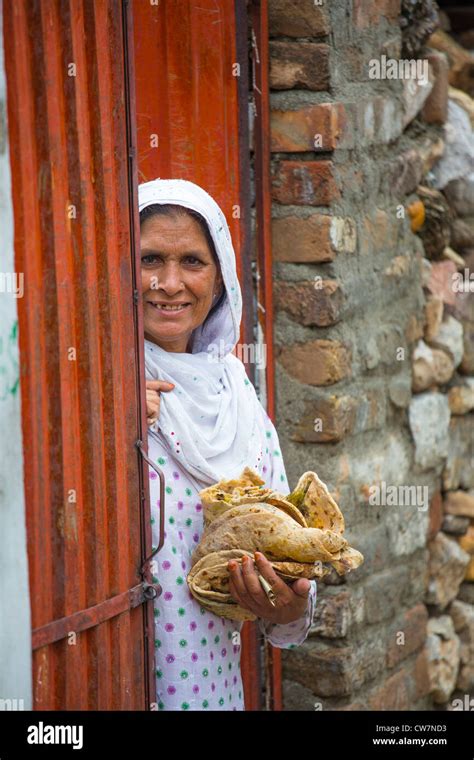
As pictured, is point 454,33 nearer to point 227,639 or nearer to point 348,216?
point 348,216

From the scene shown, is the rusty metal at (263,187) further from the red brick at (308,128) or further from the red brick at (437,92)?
the red brick at (437,92)

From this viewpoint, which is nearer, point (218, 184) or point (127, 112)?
point (127, 112)

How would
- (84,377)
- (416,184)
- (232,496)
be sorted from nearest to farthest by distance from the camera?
(84,377), (232,496), (416,184)

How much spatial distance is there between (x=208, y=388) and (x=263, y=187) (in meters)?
0.82

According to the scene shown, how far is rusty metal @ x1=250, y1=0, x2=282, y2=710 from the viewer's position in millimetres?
3377

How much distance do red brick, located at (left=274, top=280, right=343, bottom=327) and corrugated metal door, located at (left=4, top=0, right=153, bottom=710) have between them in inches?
39.5

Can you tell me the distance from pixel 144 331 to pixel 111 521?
475 millimetres

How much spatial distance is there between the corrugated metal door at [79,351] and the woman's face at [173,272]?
17 cm

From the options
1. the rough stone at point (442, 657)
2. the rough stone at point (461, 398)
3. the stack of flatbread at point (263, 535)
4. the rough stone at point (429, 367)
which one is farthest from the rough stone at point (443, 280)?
the stack of flatbread at point (263, 535)

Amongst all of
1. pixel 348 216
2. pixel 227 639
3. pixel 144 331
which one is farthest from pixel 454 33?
pixel 227 639

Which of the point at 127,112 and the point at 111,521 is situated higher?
the point at 127,112

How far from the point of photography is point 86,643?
A: 2.46 m

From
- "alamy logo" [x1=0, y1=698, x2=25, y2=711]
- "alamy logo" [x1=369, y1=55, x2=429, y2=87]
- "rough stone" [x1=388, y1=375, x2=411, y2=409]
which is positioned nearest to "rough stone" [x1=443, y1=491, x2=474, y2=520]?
"rough stone" [x1=388, y1=375, x2=411, y2=409]

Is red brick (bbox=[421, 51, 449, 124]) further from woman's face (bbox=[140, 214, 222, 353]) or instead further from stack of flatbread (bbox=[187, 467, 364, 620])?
stack of flatbread (bbox=[187, 467, 364, 620])
